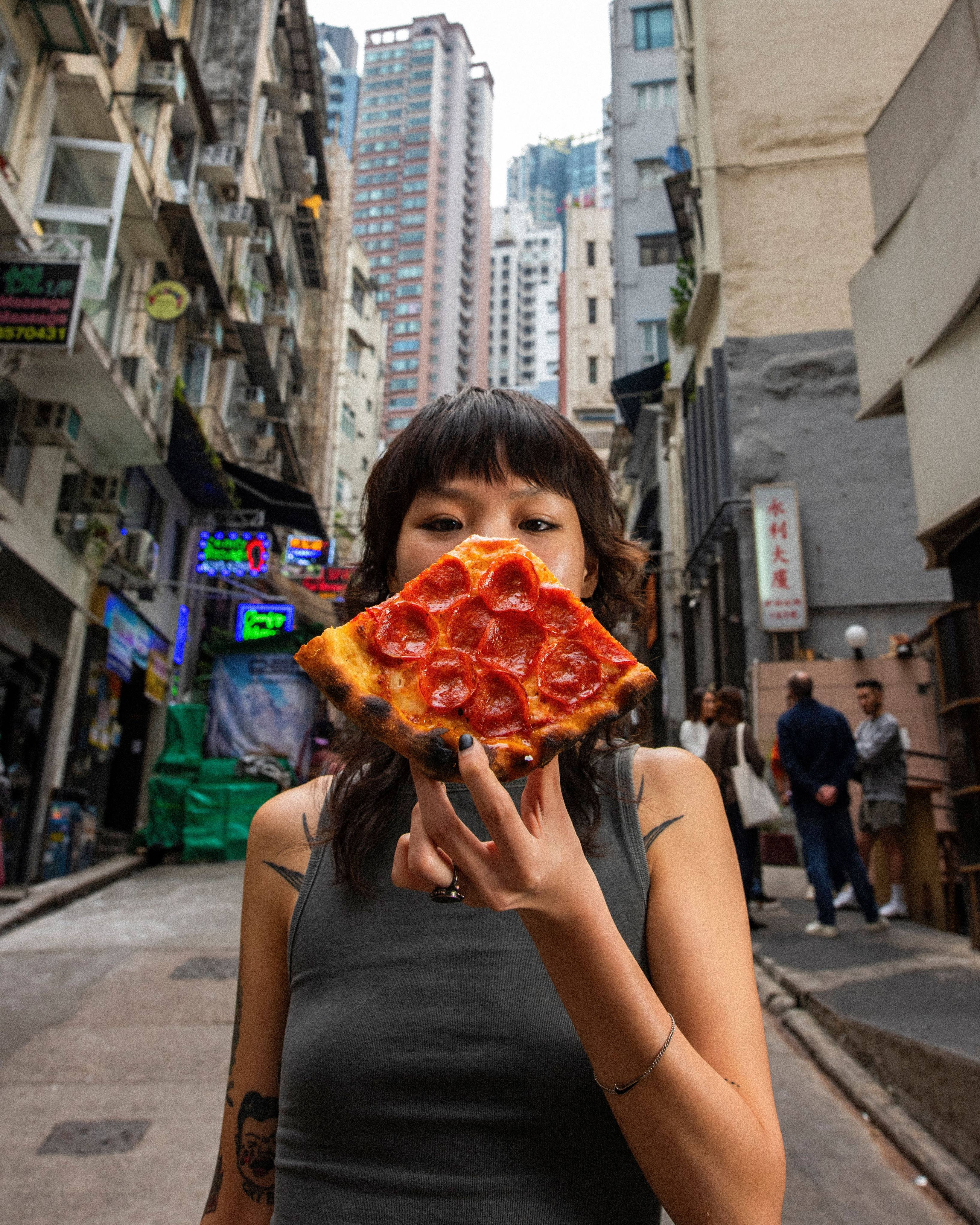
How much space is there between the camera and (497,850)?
1.04 m

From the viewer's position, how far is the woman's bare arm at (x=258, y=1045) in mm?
1563

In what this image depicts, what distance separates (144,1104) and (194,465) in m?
16.6

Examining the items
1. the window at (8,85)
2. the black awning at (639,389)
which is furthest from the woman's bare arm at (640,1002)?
the black awning at (639,389)

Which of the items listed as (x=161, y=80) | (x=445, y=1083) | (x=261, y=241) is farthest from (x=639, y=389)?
(x=445, y=1083)

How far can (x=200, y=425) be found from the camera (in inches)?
744

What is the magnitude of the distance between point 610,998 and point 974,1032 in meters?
4.32

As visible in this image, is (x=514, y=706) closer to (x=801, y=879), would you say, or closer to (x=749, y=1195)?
(x=749, y=1195)

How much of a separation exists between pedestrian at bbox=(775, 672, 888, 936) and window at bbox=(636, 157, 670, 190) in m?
36.6

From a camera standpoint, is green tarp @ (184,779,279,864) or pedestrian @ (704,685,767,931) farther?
green tarp @ (184,779,279,864)

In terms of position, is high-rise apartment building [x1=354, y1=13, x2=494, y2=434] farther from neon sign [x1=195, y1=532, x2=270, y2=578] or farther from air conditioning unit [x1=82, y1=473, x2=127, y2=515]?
air conditioning unit [x1=82, y1=473, x2=127, y2=515]

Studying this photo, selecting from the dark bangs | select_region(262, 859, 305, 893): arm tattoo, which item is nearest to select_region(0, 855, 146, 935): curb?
select_region(262, 859, 305, 893): arm tattoo

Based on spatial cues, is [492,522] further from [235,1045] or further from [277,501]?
[277,501]

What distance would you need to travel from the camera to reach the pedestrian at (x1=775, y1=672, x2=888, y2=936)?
7512 mm

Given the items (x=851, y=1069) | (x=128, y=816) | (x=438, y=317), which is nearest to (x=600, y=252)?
(x=128, y=816)
